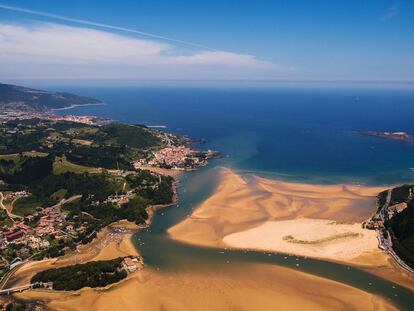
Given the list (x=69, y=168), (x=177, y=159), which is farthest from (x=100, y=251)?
(x=177, y=159)

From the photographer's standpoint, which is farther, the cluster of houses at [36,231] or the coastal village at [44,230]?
the cluster of houses at [36,231]

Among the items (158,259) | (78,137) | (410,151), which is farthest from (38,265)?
(410,151)

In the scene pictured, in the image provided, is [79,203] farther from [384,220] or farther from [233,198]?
[384,220]

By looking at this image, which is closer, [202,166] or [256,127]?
[202,166]

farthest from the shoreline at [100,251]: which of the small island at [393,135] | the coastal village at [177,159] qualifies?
the small island at [393,135]

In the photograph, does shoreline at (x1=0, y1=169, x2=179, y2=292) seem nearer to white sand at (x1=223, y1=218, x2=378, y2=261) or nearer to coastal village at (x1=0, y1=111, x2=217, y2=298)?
coastal village at (x1=0, y1=111, x2=217, y2=298)

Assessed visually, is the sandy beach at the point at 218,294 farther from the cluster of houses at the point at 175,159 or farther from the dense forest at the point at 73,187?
the cluster of houses at the point at 175,159
